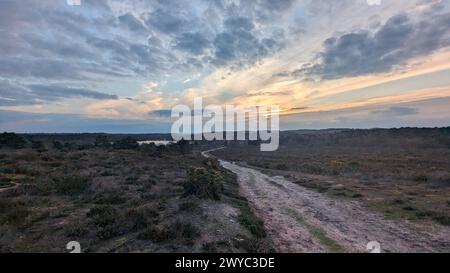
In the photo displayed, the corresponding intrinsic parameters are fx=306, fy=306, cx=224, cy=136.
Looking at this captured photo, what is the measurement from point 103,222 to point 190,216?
3691 mm

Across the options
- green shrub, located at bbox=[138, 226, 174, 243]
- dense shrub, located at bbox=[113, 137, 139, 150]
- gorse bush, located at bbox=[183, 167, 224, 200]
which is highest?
dense shrub, located at bbox=[113, 137, 139, 150]

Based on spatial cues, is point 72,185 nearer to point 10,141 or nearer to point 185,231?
point 185,231

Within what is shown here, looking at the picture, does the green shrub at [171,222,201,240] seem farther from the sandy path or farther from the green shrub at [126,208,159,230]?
the sandy path

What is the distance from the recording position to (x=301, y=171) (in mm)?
41844

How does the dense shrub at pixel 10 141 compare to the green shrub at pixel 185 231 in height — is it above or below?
above

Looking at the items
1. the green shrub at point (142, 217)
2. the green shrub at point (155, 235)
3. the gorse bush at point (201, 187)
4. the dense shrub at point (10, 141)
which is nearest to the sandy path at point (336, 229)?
the gorse bush at point (201, 187)

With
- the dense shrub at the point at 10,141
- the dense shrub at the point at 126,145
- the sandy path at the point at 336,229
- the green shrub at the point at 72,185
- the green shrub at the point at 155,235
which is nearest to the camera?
the green shrub at the point at 155,235

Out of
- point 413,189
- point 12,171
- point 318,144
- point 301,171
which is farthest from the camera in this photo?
point 318,144

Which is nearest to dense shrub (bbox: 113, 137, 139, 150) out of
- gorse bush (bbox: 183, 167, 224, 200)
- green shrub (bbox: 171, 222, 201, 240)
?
gorse bush (bbox: 183, 167, 224, 200)

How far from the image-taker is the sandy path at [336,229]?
1168 centimetres

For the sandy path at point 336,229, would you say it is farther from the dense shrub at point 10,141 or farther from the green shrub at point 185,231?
the dense shrub at point 10,141

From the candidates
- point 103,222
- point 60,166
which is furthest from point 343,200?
point 60,166

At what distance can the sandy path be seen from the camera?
38.3 ft
